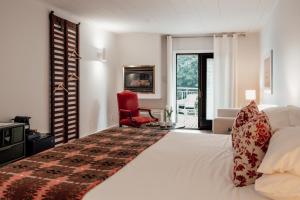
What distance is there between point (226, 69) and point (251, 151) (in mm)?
5717

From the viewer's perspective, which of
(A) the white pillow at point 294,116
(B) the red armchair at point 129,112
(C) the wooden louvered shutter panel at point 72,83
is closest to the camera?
(A) the white pillow at point 294,116

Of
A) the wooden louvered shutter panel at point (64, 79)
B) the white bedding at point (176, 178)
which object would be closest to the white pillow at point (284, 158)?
the white bedding at point (176, 178)

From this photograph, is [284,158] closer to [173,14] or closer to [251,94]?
[173,14]

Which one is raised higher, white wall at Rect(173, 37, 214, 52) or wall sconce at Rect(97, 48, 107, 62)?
white wall at Rect(173, 37, 214, 52)

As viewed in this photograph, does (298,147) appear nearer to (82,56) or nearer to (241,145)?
(241,145)

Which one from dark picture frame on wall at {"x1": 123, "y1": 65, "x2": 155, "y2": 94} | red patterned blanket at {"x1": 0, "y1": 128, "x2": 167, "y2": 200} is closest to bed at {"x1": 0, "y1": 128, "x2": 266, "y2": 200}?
red patterned blanket at {"x1": 0, "y1": 128, "x2": 167, "y2": 200}

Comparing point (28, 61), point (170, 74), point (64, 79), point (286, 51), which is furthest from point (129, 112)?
point (286, 51)

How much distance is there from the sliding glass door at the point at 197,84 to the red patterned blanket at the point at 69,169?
4.80 metres

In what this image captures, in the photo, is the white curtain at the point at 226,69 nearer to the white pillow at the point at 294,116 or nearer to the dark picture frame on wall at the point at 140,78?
the dark picture frame on wall at the point at 140,78

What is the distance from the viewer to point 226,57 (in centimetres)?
705

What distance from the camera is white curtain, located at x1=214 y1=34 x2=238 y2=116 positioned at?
702cm

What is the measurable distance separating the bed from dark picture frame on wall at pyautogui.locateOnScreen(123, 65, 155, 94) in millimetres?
4799

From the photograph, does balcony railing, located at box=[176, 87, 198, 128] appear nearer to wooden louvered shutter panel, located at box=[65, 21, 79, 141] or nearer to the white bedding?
wooden louvered shutter panel, located at box=[65, 21, 79, 141]

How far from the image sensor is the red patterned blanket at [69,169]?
1.48 m
